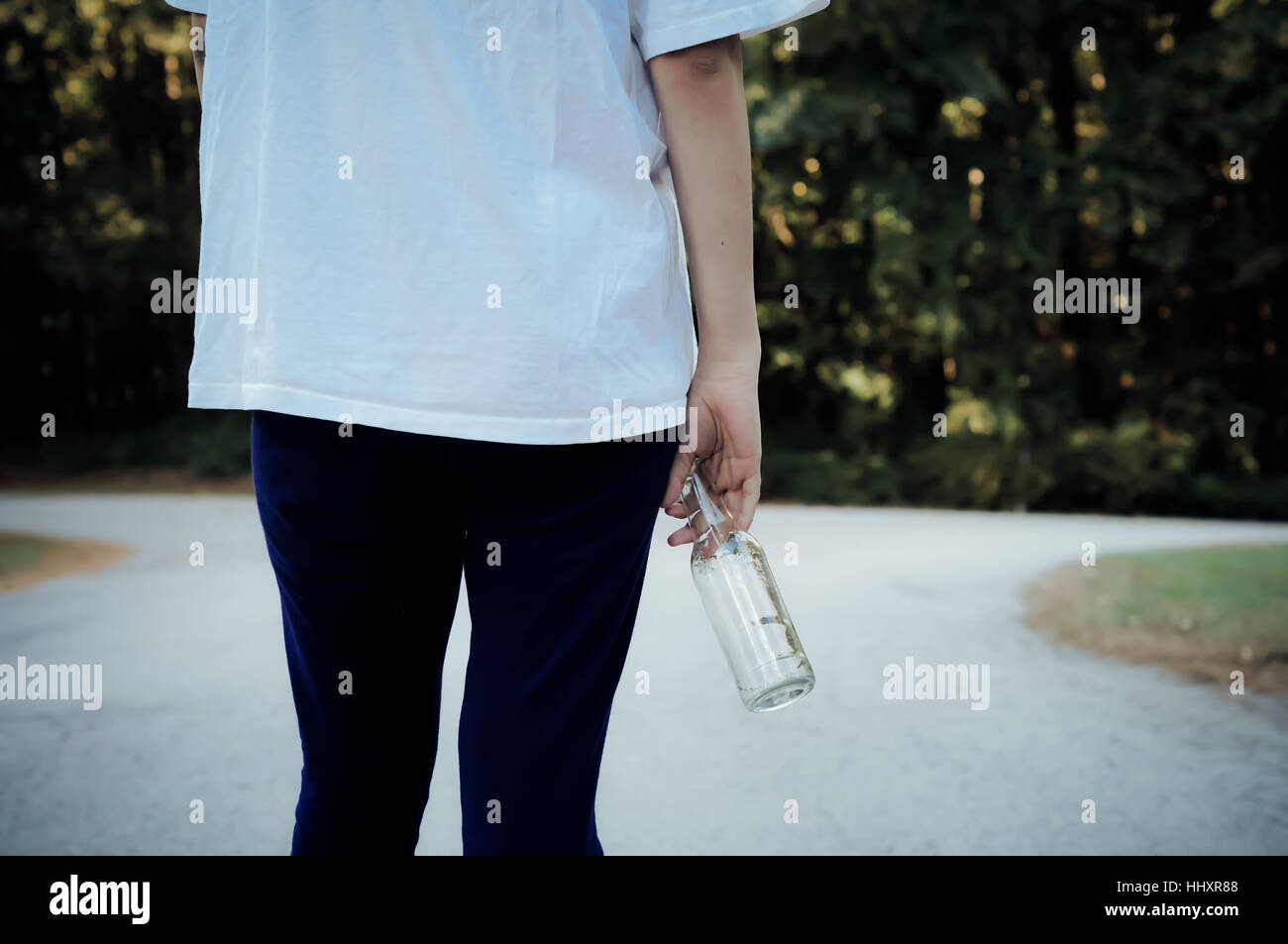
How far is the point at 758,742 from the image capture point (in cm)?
386

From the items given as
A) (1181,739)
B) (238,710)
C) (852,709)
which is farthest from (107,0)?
(1181,739)

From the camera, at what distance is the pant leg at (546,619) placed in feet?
4.16

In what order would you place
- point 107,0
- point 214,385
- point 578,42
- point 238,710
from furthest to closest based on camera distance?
point 107,0 < point 238,710 < point 214,385 < point 578,42

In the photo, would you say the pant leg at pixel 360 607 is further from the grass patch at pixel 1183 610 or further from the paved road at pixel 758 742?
the grass patch at pixel 1183 610

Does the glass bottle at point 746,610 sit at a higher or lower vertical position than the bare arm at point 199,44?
lower

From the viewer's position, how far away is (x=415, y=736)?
143 cm

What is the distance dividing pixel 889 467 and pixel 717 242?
10.5 m

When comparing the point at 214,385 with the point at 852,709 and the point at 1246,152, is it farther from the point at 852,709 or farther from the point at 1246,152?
the point at 1246,152

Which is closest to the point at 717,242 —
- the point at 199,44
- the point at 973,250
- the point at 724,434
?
the point at 724,434

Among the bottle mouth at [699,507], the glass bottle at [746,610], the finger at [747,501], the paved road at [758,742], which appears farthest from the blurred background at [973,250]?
the finger at [747,501]

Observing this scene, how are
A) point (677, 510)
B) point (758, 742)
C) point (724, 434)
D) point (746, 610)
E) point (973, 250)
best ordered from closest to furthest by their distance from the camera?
point (724, 434)
point (677, 510)
point (746, 610)
point (758, 742)
point (973, 250)

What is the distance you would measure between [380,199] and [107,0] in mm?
15122

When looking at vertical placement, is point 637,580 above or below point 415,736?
above

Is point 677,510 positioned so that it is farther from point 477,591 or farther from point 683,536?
point 477,591
